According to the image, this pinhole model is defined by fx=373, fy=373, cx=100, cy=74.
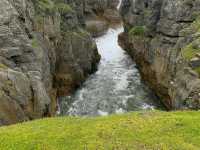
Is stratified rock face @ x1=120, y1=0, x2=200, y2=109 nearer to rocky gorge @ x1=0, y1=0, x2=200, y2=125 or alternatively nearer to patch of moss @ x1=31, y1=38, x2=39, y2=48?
rocky gorge @ x1=0, y1=0, x2=200, y2=125

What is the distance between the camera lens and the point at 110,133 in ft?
80.6

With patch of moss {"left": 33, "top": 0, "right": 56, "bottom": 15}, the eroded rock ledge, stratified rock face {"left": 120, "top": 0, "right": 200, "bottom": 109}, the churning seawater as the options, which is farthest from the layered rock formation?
patch of moss {"left": 33, "top": 0, "right": 56, "bottom": 15}

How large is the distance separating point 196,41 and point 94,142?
77.6 ft

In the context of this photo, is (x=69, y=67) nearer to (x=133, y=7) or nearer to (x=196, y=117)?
(x=133, y=7)

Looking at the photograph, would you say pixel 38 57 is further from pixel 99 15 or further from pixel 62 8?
pixel 99 15

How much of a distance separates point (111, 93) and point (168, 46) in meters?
11.7

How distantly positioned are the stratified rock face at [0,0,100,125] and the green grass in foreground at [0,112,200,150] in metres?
9.73

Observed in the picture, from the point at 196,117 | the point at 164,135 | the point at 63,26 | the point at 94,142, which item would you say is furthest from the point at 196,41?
the point at 63,26

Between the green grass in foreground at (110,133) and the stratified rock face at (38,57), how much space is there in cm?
973

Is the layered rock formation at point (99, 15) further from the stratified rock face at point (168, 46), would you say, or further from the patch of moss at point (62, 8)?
the patch of moss at point (62, 8)

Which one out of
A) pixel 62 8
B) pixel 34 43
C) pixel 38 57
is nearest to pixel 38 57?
pixel 38 57

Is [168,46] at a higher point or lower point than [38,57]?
lower

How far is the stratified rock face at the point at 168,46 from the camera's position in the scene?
1578 inches

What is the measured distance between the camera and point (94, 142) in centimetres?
2331
